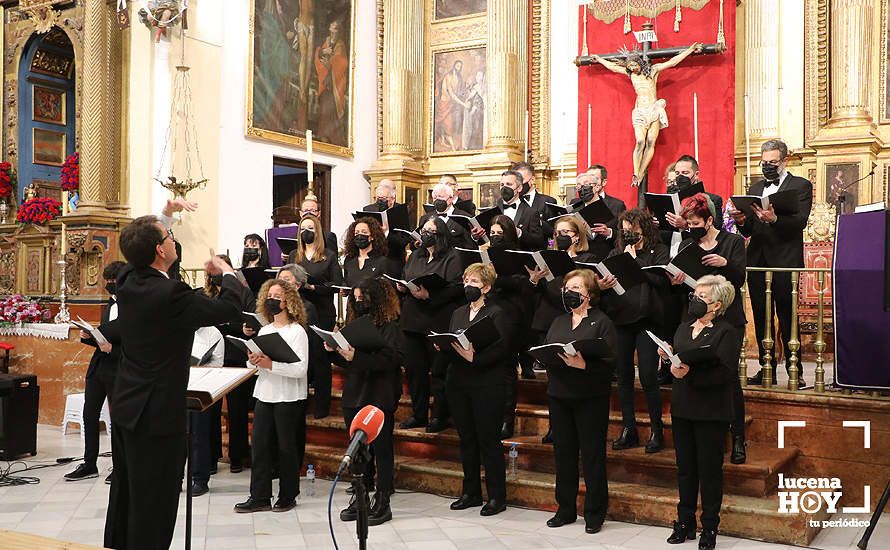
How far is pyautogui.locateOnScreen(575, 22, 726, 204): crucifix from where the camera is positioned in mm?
11656

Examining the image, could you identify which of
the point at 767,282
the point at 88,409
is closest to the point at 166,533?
the point at 88,409

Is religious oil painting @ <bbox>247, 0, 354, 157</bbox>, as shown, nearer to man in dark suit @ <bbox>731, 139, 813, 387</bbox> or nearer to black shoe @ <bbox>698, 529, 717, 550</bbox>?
man in dark suit @ <bbox>731, 139, 813, 387</bbox>

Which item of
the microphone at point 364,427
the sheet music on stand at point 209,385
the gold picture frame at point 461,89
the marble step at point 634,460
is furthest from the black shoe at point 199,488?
the gold picture frame at point 461,89

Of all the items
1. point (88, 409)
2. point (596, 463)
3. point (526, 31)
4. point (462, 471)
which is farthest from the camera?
point (526, 31)

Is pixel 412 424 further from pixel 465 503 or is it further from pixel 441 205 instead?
pixel 441 205

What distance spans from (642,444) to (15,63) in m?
10.1

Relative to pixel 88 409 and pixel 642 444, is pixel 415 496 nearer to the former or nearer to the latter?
pixel 642 444

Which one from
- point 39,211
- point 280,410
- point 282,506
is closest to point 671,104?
point 280,410

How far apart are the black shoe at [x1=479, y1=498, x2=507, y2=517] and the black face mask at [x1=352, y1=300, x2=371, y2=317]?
5.17 ft

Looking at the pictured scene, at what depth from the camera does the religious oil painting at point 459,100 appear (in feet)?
44.7

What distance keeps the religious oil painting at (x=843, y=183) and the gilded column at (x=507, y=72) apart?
4315 millimetres

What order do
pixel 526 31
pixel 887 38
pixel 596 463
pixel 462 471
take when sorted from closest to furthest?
pixel 596 463 < pixel 462 471 < pixel 887 38 < pixel 526 31

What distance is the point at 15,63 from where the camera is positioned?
12266mm

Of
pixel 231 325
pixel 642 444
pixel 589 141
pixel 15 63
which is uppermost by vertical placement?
pixel 15 63
